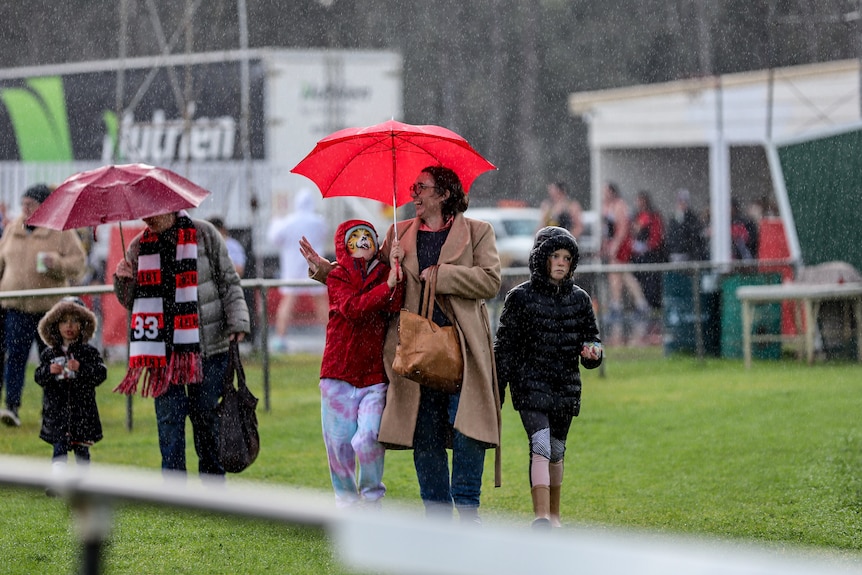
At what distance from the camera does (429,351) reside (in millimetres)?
6051

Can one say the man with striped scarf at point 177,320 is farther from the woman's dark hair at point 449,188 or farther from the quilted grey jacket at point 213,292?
the woman's dark hair at point 449,188

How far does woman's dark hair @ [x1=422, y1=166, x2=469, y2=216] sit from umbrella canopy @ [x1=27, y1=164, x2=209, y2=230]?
4.68 feet

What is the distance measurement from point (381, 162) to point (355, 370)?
3.47 ft

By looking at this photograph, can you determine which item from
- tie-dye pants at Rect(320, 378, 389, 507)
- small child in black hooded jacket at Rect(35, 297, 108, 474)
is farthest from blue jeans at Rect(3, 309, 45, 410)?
tie-dye pants at Rect(320, 378, 389, 507)

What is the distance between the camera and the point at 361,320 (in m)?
6.43

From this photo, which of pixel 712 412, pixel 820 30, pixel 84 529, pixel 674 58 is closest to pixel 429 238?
pixel 84 529

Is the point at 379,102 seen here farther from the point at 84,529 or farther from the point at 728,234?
the point at 84,529

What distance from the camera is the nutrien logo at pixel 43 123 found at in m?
22.8

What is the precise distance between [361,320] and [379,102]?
15.5 meters

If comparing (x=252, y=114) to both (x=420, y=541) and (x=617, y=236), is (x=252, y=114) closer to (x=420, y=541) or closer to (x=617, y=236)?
(x=617, y=236)

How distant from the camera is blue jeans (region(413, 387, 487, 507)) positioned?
626 centimetres

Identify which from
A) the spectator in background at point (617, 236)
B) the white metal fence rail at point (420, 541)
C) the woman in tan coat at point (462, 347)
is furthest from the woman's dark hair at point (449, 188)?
the spectator in background at point (617, 236)

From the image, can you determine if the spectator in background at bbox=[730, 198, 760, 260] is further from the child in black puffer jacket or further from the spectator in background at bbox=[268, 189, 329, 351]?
the child in black puffer jacket

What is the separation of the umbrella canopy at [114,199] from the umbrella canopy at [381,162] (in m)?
0.78
